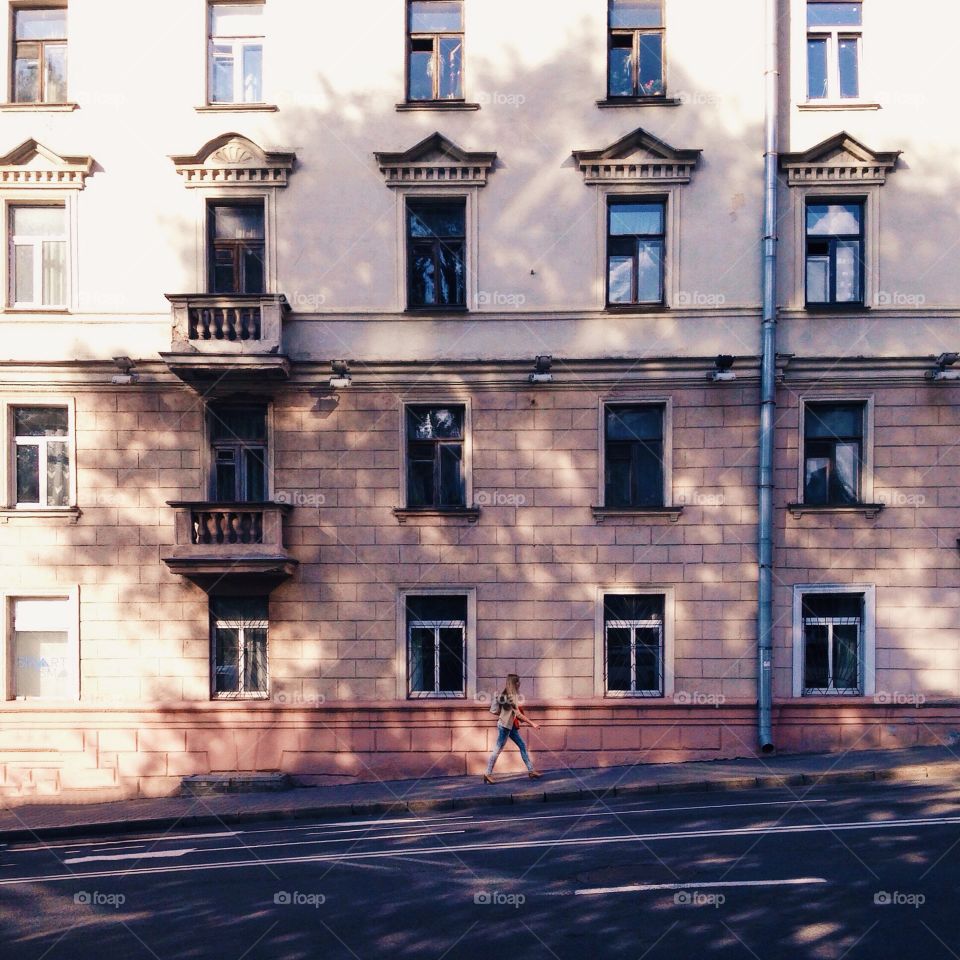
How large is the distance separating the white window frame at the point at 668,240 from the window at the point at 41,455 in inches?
349

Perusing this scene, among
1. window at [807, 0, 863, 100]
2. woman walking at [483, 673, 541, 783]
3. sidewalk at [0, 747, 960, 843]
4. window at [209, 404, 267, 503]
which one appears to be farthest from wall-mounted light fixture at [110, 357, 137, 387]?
window at [807, 0, 863, 100]

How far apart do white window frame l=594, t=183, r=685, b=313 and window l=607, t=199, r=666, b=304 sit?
164 mm

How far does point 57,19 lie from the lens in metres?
16.0

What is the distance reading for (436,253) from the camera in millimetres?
15836

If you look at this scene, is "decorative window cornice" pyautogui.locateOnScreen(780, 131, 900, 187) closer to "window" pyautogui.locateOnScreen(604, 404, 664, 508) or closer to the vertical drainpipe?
the vertical drainpipe

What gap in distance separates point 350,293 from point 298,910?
32.2ft

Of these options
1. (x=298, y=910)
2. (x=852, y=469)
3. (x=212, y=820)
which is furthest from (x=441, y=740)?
(x=852, y=469)

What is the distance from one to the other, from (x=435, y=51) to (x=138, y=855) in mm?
12644

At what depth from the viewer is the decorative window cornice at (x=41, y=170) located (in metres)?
15.5

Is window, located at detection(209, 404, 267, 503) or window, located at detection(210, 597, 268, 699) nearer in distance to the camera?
window, located at detection(210, 597, 268, 699)

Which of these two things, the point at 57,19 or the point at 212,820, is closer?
the point at 212,820

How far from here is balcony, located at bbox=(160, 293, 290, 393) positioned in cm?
1479

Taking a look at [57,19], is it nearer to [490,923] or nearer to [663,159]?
[663,159]

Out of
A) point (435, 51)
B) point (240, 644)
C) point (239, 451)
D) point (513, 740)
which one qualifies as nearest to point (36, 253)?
point (239, 451)
